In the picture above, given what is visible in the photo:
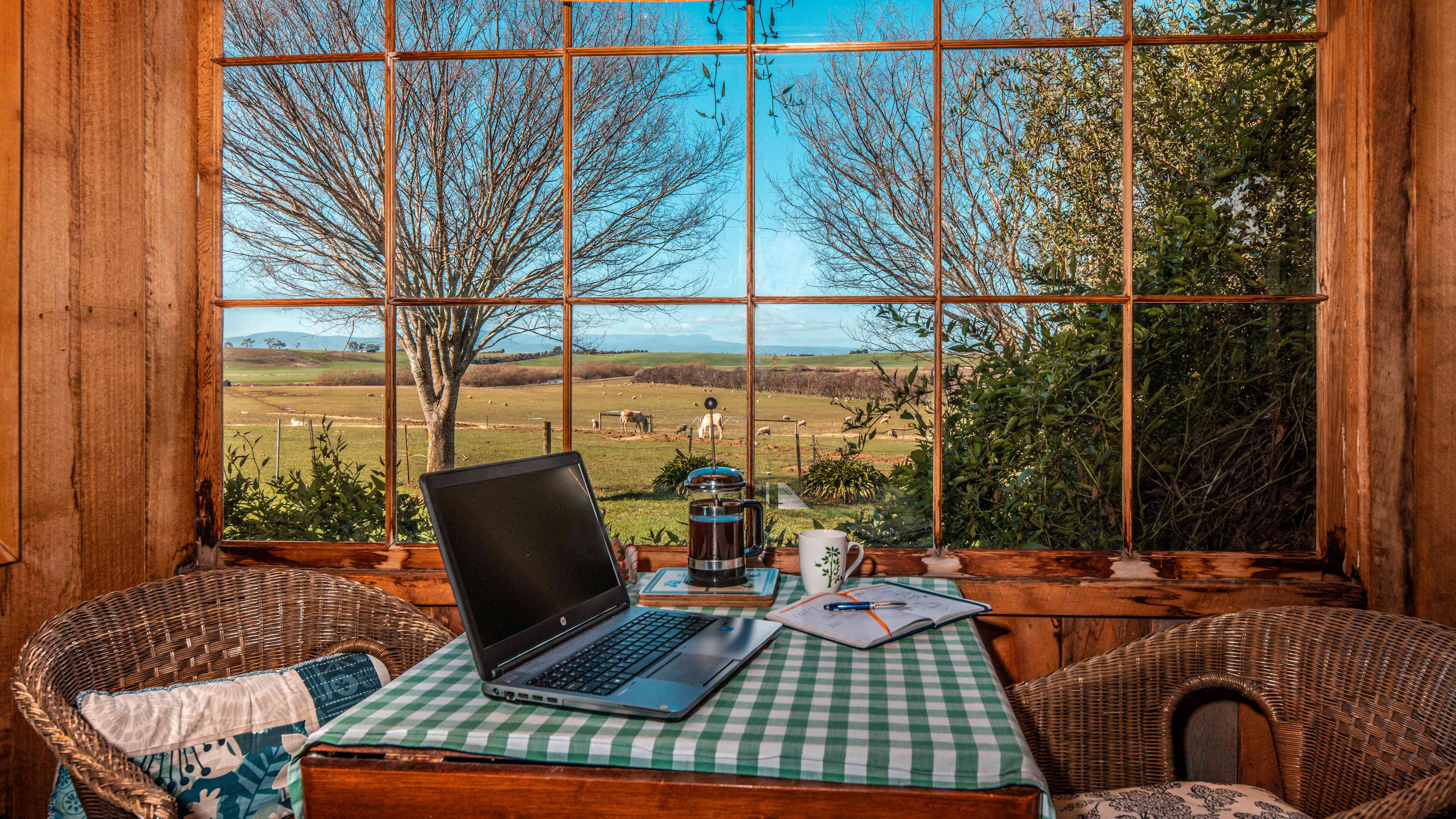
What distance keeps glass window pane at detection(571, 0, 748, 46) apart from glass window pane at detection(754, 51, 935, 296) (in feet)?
0.55

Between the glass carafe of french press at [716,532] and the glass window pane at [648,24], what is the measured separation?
1159 mm

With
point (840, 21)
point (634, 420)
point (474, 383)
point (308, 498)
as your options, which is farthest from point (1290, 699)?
point (308, 498)

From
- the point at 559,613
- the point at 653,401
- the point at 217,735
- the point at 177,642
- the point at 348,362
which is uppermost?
the point at 348,362

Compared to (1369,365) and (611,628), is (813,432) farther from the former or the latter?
(1369,365)

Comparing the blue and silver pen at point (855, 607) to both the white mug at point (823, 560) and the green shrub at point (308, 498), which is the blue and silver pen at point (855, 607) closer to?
the white mug at point (823, 560)

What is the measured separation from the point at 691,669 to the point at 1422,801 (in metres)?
0.99

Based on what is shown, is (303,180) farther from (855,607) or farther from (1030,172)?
(1030,172)

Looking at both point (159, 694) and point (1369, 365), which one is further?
point (1369, 365)

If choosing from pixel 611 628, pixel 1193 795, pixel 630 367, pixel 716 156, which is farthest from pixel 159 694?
pixel 1193 795

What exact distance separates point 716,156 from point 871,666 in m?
1.38

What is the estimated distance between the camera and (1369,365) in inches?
68.8

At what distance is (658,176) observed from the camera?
81.4 inches

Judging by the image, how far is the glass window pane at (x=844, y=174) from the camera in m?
1.95

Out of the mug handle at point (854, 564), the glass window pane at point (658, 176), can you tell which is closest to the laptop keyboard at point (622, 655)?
the mug handle at point (854, 564)
